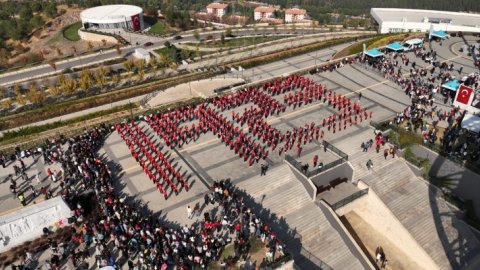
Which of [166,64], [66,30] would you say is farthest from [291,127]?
[66,30]

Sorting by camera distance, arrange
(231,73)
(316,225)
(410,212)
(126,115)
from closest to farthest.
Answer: (316,225) < (410,212) < (126,115) < (231,73)

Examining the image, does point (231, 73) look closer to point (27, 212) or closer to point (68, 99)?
point (68, 99)

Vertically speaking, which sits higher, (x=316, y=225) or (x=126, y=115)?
(x=126, y=115)

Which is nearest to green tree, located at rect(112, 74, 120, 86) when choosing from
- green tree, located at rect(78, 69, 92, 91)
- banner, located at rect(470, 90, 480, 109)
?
green tree, located at rect(78, 69, 92, 91)

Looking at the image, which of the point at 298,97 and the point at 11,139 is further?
the point at 298,97

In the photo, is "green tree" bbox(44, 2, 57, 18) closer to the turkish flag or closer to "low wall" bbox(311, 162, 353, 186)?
"low wall" bbox(311, 162, 353, 186)

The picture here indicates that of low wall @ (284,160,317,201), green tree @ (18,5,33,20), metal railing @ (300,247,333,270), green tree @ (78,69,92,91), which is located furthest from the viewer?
green tree @ (18,5,33,20)
